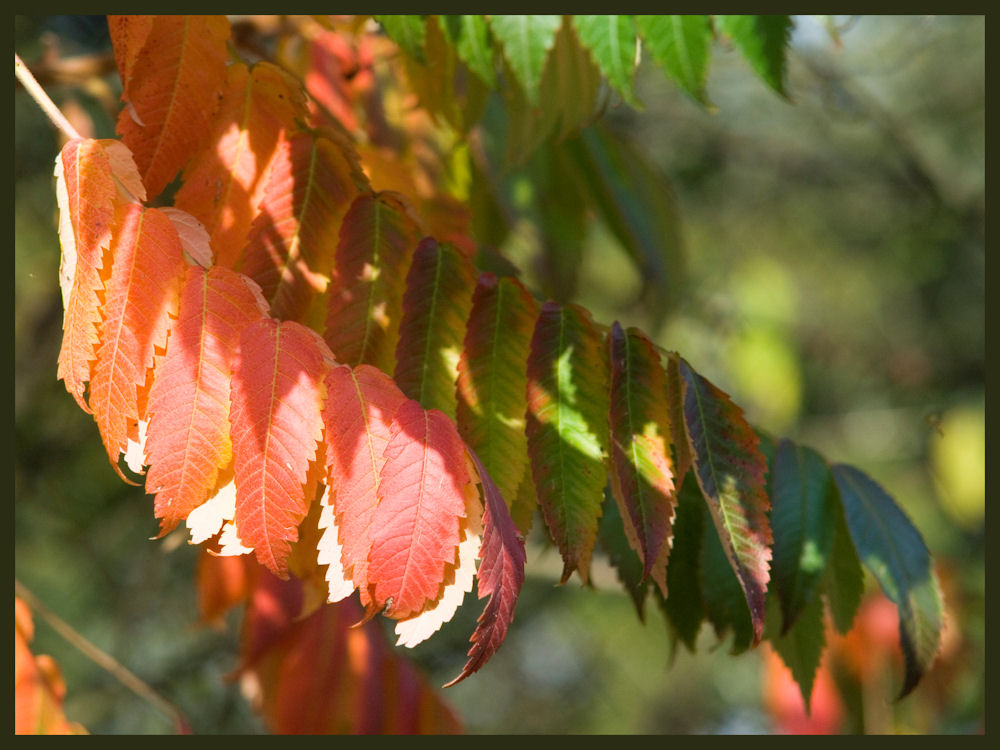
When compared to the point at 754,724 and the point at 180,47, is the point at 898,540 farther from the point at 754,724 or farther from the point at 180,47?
the point at 754,724

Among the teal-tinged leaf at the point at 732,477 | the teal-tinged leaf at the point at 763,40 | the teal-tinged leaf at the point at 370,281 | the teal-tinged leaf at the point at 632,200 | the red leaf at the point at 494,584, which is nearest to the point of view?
the red leaf at the point at 494,584

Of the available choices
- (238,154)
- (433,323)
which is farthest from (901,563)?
(238,154)

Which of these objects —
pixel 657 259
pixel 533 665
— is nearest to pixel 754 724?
pixel 533 665

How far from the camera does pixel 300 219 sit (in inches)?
52.1

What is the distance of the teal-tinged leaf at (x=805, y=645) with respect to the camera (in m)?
1.55

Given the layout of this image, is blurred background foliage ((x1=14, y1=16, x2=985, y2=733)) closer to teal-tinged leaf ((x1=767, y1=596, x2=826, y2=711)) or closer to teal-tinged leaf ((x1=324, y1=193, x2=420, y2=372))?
teal-tinged leaf ((x1=767, y1=596, x2=826, y2=711))

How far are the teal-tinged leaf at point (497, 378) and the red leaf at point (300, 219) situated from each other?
0.22 meters

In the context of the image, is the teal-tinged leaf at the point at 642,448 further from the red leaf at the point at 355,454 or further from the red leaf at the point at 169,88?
the red leaf at the point at 169,88

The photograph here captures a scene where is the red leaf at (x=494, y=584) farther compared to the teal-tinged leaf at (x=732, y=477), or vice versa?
the teal-tinged leaf at (x=732, y=477)

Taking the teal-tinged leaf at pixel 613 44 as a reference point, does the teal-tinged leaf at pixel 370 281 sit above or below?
below

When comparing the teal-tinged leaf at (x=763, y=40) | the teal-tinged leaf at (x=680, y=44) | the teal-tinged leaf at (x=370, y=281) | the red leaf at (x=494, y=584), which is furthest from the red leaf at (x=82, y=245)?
the teal-tinged leaf at (x=763, y=40)

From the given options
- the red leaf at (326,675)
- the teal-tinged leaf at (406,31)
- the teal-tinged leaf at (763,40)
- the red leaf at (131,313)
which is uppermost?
the teal-tinged leaf at (406,31)

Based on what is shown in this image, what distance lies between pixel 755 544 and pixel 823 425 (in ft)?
16.9

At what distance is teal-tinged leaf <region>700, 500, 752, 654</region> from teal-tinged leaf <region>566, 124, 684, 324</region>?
46.4 inches
